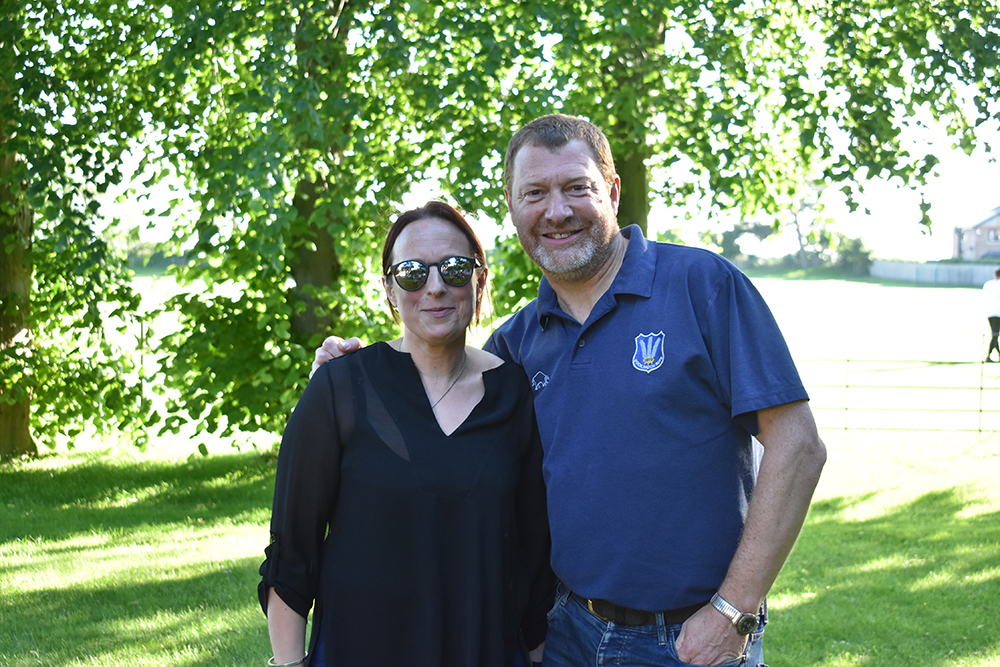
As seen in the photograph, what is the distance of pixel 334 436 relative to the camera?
7.68 feet

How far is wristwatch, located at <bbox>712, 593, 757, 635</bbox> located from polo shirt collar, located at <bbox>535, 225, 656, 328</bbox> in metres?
0.85

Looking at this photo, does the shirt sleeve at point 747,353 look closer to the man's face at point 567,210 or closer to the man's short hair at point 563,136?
the man's face at point 567,210

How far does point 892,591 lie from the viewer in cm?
623

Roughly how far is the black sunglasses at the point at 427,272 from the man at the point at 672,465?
37 cm

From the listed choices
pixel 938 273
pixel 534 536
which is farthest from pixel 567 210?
pixel 938 273

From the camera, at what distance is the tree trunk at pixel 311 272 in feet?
28.3

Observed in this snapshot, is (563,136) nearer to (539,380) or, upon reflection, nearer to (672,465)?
(539,380)

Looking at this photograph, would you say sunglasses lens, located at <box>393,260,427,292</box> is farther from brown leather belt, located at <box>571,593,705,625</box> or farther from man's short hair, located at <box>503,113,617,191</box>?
brown leather belt, located at <box>571,593,705,625</box>

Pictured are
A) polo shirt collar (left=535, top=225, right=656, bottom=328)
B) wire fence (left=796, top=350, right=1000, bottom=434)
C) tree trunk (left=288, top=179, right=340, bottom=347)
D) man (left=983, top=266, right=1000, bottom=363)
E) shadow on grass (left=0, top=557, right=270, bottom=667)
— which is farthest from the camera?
man (left=983, top=266, right=1000, bottom=363)

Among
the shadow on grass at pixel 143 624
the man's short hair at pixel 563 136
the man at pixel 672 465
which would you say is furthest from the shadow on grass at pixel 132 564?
the man's short hair at pixel 563 136

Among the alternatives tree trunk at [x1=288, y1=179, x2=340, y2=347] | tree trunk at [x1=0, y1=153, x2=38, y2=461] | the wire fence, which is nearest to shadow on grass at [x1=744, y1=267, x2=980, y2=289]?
the wire fence

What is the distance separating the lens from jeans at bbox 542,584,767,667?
2.34 m

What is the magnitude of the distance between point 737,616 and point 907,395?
52.8 ft

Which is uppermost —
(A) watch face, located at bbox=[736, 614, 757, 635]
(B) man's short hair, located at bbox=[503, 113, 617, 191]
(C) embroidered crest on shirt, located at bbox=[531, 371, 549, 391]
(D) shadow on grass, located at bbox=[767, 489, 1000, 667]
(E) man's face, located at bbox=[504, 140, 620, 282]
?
(B) man's short hair, located at bbox=[503, 113, 617, 191]
